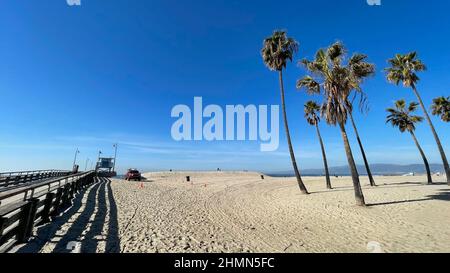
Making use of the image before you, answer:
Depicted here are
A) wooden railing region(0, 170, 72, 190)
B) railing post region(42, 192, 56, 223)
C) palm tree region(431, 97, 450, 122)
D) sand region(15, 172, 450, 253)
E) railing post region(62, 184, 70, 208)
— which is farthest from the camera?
palm tree region(431, 97, 450, 122)

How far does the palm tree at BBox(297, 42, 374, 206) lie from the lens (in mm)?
14625

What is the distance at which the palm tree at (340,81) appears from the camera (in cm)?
1462

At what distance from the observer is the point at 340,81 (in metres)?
14.9

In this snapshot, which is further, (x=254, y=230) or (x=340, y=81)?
(x=340, y=81)

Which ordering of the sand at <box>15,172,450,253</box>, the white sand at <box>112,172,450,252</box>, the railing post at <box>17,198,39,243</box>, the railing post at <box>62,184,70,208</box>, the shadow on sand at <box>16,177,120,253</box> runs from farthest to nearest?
the railing post at <box>62,184,70,208</box>
the white sand at <box>112,172,450,252</box>
the sand at <box>15,172,450,253</box>
the shadow on sand at <box>16,177,120,253</box>
the railing post at <box>17,198,39,243</box>

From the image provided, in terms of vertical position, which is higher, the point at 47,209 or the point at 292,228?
the point at 47,209

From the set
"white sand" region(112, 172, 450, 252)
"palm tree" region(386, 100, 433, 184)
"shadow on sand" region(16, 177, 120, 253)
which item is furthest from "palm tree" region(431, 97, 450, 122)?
"shadow on sand" region(16, 177, 120, 253)

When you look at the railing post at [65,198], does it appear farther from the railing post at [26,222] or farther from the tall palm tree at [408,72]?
the tall palm tree at [408,72]

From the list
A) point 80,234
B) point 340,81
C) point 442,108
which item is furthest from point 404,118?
point 80,234

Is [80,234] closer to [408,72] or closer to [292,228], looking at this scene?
[292,228]

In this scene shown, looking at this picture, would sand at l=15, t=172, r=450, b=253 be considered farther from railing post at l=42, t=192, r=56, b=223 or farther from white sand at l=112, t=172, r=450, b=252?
railing post at l=42, t=192, r=56, b=223

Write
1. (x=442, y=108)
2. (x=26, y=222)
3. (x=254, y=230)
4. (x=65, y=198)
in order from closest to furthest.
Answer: (x=26, y=222) < (x=254, y=230) < (x=65, y=198) < (x=442, y=108)
